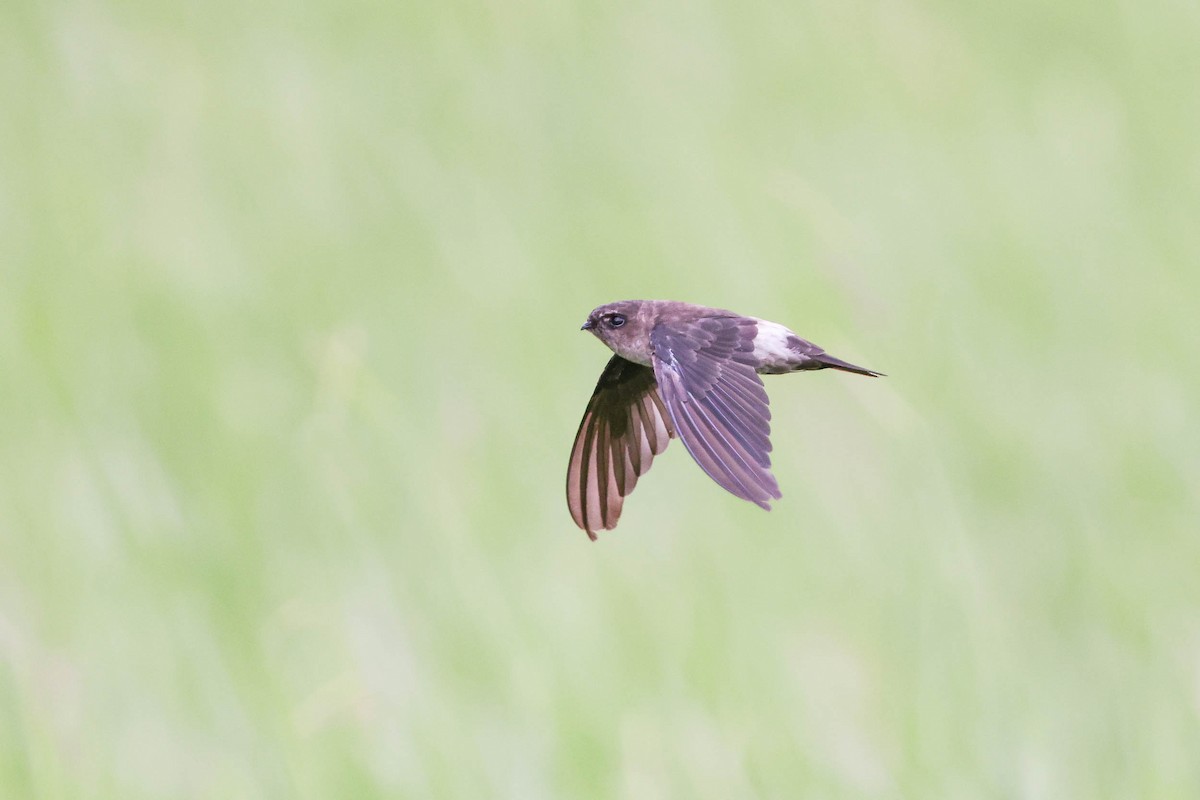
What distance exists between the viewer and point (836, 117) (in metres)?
5.44

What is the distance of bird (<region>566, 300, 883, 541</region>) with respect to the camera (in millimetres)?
1359

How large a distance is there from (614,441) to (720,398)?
47cm

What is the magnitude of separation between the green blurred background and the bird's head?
1.01 meters

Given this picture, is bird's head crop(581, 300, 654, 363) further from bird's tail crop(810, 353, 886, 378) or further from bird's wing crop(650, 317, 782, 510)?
bird's tail crop(810, 353, 886, 378)

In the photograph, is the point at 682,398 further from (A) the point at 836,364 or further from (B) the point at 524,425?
(B) the point at 524,425

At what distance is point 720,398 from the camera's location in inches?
58.6

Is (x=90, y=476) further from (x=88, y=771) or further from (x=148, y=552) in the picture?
(x=88, y=771)

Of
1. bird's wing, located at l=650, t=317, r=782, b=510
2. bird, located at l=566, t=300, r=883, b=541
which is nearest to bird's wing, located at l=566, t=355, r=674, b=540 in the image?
bird, located at l=566, t=300, r=883, b=541

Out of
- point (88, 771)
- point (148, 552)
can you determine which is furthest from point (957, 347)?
point (88, 771)

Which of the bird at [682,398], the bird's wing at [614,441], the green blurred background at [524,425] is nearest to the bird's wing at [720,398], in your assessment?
the bird at [682,398]

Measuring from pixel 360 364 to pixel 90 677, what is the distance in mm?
827

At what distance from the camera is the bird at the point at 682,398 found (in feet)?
4.46

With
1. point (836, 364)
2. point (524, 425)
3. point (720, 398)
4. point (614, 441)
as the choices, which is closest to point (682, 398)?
point (720, 398)

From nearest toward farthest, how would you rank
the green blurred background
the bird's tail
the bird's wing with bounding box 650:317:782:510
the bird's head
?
the bird's wing with bounding box 650:317:782:510 < the bird's tail < the bird's head < the green blurred background
